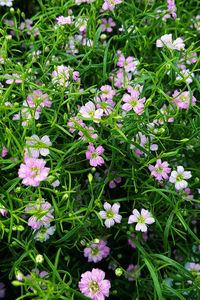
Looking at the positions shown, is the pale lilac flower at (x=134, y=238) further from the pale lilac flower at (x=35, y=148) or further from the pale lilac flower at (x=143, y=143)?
the pale lilac flower at (x=35, y=148)

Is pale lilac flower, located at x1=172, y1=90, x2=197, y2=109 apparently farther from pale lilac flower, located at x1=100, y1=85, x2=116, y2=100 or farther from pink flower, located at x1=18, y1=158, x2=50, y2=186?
pink flower, located at x1=18, y1=158, x2=50, y2=186

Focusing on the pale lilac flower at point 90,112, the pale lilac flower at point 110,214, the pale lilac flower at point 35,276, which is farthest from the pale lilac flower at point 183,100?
the pale lilac flower at point 35,276

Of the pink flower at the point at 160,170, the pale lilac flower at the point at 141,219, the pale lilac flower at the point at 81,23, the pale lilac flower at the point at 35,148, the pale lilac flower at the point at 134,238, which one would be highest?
the pale lilac flower at the point at 81,23

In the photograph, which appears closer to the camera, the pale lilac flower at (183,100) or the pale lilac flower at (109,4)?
the pale lilac flower at (183,100)

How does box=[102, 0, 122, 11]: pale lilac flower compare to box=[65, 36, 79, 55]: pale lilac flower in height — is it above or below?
above

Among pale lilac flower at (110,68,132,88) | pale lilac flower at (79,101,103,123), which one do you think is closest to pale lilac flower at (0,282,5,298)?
pale lilac flower at (79,101,103,123)

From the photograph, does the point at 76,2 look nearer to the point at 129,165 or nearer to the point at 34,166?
the point at 129,165

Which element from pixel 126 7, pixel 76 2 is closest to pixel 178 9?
pixel 126 7
